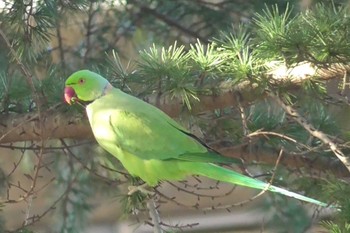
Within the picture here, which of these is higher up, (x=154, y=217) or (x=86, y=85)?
(x=86, y=85)

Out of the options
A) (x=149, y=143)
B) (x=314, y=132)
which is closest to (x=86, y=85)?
(x=149, y=143)

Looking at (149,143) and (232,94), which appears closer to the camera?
(149,143)

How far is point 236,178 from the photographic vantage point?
22.8 inches

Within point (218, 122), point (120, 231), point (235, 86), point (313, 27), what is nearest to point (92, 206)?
point (218, 122)

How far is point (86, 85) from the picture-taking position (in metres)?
0.64

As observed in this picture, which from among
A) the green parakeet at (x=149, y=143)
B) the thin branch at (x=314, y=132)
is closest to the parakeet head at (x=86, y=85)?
the green parakeet at (x=149, y=143)

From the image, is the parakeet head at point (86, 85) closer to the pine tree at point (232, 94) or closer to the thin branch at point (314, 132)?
the pine tree at point (232, 94)

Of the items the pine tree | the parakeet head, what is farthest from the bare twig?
the parakeet head

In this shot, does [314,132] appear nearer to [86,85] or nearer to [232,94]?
[232,94]

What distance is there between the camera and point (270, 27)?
650 mm

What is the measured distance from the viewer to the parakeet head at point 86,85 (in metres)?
0.64

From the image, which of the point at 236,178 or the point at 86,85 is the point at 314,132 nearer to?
the point at 236,178

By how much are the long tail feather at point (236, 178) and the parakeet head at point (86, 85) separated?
0.39 ft

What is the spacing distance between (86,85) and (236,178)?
6.6 inches
